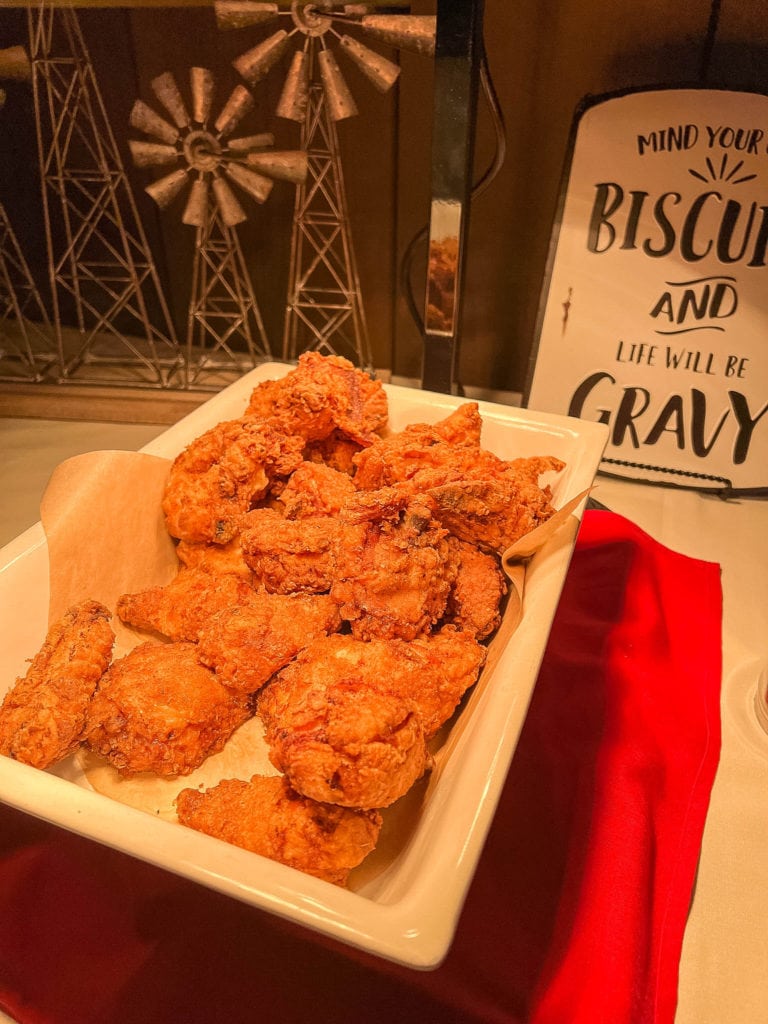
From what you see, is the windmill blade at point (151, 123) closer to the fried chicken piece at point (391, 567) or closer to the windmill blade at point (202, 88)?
the windmill blade at point (202, 88)

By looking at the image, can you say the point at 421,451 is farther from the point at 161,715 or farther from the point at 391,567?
the point at 161,715

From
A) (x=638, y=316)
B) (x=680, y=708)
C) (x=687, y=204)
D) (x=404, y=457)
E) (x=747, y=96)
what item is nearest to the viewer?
(x=404, y=457)

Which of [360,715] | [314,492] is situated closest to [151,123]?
[314,492]

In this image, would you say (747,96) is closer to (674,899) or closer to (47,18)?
(674,899)

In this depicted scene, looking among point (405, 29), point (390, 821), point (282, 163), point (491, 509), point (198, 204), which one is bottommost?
point (390, 821)

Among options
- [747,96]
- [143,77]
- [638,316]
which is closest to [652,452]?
[638,316]

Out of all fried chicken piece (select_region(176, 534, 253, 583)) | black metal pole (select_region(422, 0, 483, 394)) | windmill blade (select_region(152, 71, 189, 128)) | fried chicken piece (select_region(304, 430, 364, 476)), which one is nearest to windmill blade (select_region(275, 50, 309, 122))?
windmill blade (select_region(152, 71, 189, 128))

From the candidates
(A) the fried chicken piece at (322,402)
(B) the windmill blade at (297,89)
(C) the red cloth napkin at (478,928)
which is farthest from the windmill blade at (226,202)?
(C) the red cloth napkin at (478,928)
